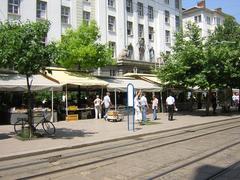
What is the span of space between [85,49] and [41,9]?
7.68m

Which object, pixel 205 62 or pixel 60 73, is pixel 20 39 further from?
pixel 205 62

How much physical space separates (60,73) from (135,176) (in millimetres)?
19308

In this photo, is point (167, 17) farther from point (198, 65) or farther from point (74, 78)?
point (74, 78)

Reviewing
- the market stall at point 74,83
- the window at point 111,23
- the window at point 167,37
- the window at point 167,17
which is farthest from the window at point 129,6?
the market stall at point 74,83

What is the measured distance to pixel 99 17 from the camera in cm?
3841

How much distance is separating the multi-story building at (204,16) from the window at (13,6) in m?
41.9

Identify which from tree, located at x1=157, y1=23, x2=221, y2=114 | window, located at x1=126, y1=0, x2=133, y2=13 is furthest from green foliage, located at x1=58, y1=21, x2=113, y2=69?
window, located at x1=126, y1=0, x2=133, y2=13

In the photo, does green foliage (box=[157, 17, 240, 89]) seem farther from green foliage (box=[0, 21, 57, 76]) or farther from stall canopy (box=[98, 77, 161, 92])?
green foliage (box=[0, 21, 57, 76])

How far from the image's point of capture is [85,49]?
28969mm

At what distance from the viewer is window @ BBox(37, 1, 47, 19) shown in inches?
1309

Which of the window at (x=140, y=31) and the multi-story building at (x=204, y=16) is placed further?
the multi-story building at (x=204, y=16)

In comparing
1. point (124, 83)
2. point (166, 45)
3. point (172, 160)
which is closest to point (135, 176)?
point (172, 160)

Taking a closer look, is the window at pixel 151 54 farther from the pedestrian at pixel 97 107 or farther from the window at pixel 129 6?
the pedestrian at pixel 97 107

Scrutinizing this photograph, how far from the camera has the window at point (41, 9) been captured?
33250mm
